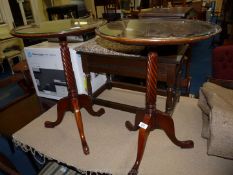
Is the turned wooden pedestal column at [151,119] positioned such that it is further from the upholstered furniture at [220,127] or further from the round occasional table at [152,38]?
the upholstered furniture at [220,127]

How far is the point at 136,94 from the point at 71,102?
639 mm

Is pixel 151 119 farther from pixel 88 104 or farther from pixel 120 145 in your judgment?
pixel 88 104

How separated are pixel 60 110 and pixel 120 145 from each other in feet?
1.60

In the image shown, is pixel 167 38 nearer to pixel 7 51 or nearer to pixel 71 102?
pixel 71 102

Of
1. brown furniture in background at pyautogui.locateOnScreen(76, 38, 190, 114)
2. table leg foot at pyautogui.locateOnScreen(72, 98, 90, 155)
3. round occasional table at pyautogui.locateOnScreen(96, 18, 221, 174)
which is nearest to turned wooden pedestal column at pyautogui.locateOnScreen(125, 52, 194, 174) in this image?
round occasional table at pyautogui.locateOnScreen(96, 18, 221, 174)

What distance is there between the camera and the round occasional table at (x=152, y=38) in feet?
2.45

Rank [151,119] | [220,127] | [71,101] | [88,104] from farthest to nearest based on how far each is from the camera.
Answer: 1. [88,104]
2. [71,101]
3. [151,119]
4. [220,127]

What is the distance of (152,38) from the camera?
0.73 m

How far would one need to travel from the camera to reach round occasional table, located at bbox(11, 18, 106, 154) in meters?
1.01

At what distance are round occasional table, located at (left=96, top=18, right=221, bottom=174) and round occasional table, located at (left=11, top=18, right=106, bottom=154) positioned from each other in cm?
15

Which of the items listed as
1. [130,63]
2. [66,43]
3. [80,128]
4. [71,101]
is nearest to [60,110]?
[71,101]

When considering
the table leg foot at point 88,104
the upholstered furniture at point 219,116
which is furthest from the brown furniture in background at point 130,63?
the upholstered furniture at point 219,116

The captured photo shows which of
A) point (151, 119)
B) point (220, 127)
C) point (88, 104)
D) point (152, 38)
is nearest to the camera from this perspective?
point (152, 38)

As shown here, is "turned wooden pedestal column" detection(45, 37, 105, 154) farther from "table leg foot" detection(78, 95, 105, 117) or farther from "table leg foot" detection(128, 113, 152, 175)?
"table leg foot" detection(128, 113, 152, 175)
